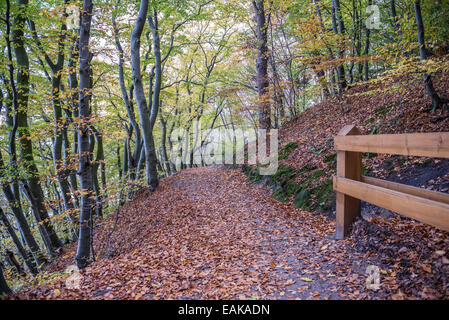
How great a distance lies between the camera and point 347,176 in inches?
143

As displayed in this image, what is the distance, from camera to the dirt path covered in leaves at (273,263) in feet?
8.75

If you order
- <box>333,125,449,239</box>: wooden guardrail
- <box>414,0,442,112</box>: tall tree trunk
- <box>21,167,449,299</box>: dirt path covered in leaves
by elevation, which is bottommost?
<box>21,167,449,299</box>: dirt path covered in leaves

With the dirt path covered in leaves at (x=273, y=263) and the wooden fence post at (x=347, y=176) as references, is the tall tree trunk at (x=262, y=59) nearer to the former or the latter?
the dirt path covered in leaves at (x=273, y=263)

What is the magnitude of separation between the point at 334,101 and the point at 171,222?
9.47 meters

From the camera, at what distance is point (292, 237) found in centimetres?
475

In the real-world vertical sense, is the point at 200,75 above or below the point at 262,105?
above

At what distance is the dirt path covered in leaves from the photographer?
2.67 m

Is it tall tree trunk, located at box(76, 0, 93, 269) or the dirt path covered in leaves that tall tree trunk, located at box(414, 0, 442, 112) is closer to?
the dirt path covered in leaves

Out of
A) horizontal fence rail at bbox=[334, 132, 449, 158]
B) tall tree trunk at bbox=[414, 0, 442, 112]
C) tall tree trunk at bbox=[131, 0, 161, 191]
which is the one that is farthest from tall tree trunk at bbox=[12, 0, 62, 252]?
tall tree trunk at bbox=[414, 0, 442, 112]

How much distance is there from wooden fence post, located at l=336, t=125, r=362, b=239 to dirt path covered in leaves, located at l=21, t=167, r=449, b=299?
17cm

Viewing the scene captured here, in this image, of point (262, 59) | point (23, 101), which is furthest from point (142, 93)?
point (262, 59)

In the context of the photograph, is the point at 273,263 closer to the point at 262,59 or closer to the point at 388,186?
the point at 388,186
